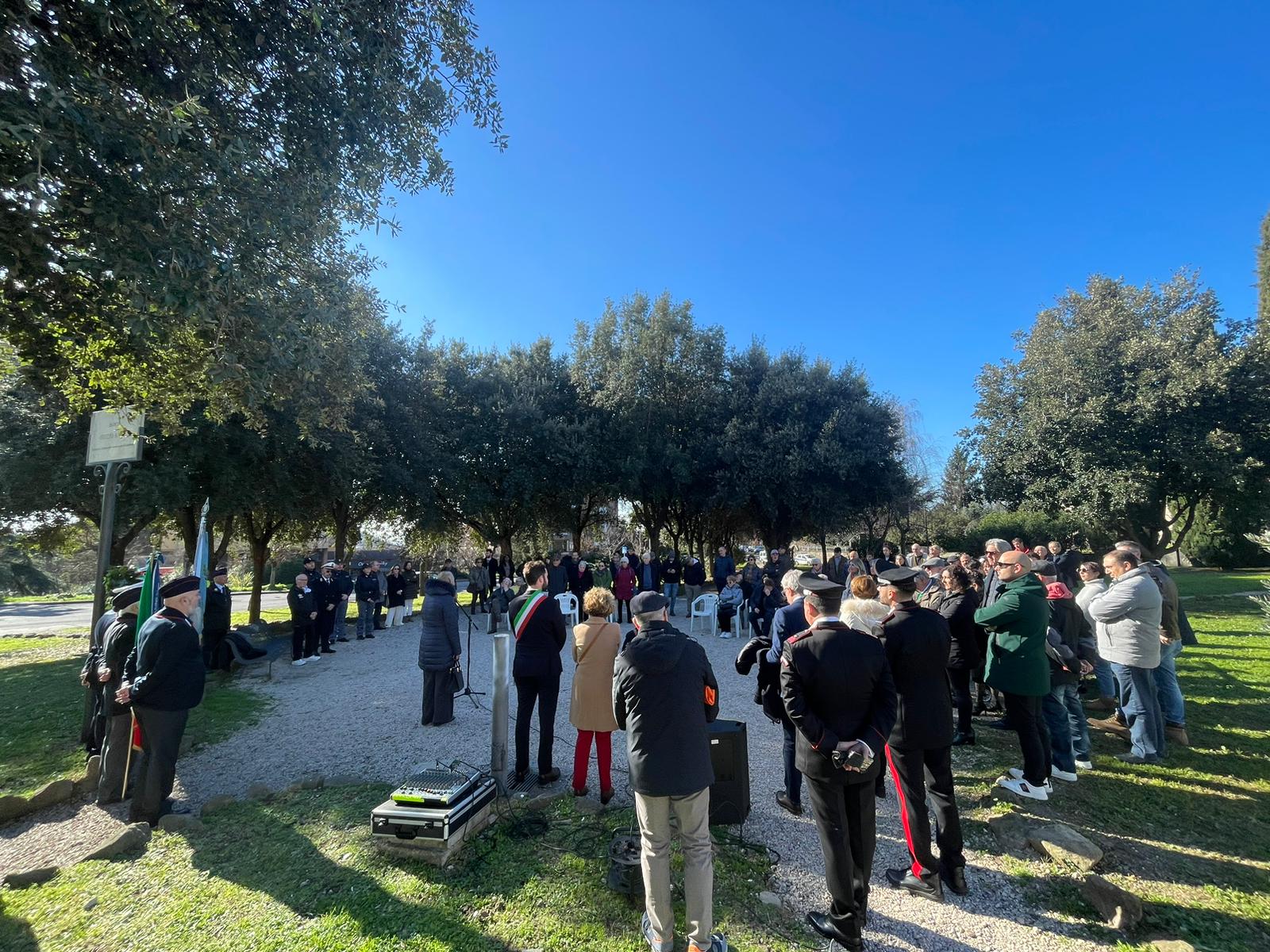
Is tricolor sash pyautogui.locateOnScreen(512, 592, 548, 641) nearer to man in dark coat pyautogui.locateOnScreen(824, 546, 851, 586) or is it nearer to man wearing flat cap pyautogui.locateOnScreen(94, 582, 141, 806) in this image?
man wearing flat cap pyautogui.locateOnScreen(94, 582, 141, 806)

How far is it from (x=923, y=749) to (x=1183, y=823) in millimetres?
2727

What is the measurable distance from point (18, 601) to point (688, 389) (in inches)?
1484

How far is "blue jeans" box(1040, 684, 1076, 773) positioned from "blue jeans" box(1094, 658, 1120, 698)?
232cm

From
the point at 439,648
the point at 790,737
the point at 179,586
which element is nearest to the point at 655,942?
the point at 790,737

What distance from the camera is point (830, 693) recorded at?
326cm

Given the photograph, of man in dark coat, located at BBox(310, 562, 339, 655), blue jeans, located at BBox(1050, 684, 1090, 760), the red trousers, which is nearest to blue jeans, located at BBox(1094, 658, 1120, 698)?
blue jeans, located at BBox(1050, 684, 1090, 760)

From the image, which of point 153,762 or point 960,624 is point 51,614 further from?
point 960,624

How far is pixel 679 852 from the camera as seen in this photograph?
4.23m

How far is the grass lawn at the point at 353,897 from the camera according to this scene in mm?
3295

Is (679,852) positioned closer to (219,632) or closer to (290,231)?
(290,231)

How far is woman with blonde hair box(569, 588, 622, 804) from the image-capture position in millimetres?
4898

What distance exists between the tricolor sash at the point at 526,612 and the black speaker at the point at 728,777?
1986mm

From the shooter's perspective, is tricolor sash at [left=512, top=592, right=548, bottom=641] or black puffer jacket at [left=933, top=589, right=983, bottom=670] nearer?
tricolor sash at [left=512, top=592, right=548, bottom=641]

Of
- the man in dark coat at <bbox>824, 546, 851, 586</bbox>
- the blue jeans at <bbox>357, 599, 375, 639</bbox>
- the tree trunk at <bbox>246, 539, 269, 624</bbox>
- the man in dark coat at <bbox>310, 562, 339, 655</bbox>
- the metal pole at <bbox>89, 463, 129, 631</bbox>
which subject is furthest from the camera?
the tree trunk at <bbox>246, 539, 269, 624</bbox>
